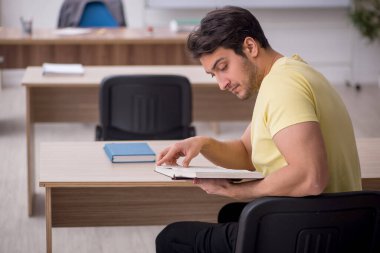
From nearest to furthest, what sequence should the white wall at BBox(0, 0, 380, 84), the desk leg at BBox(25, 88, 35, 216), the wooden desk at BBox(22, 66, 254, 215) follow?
the desk leg at BBox(25, 88, 35, 216) → the wooden desk at BBox(22, 66, 254, 215) → the white wall at BBox(0, 0, 380, 84)

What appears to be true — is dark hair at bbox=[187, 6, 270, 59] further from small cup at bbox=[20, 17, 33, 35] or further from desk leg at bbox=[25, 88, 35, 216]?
small cup at bbox=[20, 17, 33, 35]

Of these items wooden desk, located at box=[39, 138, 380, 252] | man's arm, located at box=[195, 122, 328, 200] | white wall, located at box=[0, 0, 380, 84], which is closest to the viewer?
man's arm, located at box=[195, 122, 328, 200]

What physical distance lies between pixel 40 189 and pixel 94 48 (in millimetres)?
1653

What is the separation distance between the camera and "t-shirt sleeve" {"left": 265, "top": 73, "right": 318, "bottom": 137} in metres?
2.28

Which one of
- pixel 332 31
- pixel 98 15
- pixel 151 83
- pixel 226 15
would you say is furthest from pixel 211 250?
pixel 332 31

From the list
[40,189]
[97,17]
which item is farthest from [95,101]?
[97,17]

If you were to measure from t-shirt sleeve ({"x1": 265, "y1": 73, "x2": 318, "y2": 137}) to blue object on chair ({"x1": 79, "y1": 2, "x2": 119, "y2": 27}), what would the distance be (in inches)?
195

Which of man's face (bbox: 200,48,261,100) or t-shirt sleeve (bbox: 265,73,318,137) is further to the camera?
man's face (bbox: 200,48,261,100)

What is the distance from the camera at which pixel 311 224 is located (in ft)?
7.63

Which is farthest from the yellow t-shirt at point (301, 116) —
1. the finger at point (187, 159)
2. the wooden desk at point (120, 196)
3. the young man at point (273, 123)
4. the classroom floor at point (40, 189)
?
the classroom floor at point (40, 189)

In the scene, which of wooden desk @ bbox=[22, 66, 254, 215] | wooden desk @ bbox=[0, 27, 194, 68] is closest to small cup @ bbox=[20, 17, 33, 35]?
wooden desk @ bbox=[0, 27, 194, 68]

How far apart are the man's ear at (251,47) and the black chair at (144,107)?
1.89 meters

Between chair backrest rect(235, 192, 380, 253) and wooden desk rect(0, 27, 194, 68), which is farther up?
Answer: chair backrest rect(235, 192, 380, 253)

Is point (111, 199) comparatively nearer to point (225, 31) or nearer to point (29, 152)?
point (225, 31)
